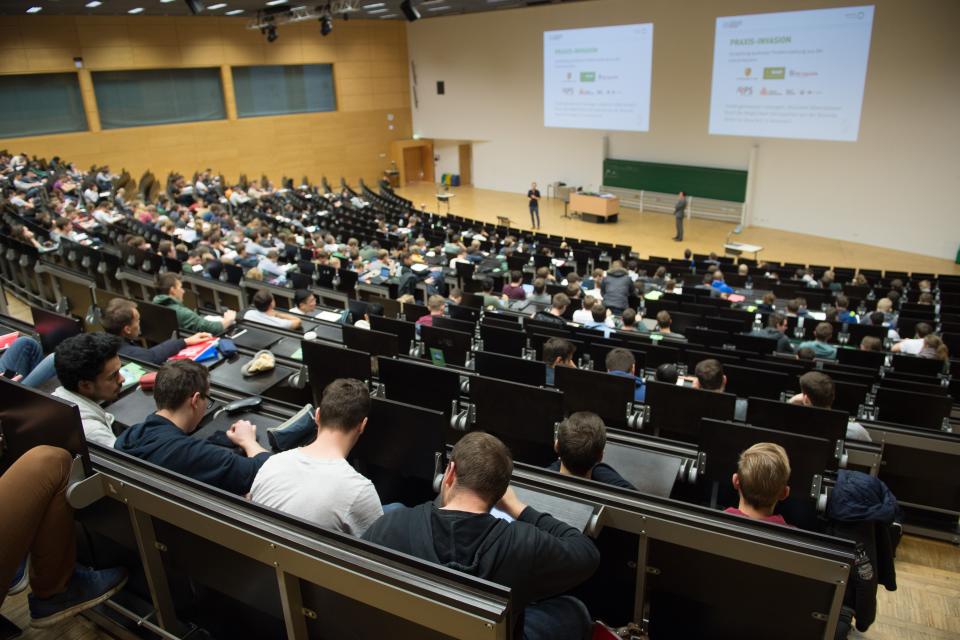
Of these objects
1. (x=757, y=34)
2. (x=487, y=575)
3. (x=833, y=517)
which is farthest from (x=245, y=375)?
(x=757, y=34)

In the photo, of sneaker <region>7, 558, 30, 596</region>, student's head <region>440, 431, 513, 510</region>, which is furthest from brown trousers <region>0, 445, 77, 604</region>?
student's head <region>440, 431, 513, 510</region>

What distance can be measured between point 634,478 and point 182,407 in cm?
203

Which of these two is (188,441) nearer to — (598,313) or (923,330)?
(598,313)

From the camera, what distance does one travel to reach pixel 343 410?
2557mm

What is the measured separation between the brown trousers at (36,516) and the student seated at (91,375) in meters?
0.59

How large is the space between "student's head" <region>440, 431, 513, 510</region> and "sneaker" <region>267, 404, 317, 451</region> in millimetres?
1101

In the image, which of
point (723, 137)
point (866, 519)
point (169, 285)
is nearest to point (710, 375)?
point (866, 519)

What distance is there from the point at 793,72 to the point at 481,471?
52.2ft

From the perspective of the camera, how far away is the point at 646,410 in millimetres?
4430

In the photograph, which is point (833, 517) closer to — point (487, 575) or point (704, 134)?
point (487, 575)

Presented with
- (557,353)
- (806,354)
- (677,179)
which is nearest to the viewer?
(557,353)

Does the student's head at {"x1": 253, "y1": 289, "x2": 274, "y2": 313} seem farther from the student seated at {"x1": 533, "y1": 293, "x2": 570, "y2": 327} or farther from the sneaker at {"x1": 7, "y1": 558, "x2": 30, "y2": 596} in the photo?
the sneaker at {"x1": 7, "y1": 558, "x2": 30, "y2": 596}

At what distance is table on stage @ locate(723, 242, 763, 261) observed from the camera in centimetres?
1475

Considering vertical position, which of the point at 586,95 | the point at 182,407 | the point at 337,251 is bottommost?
the point at 337,251
